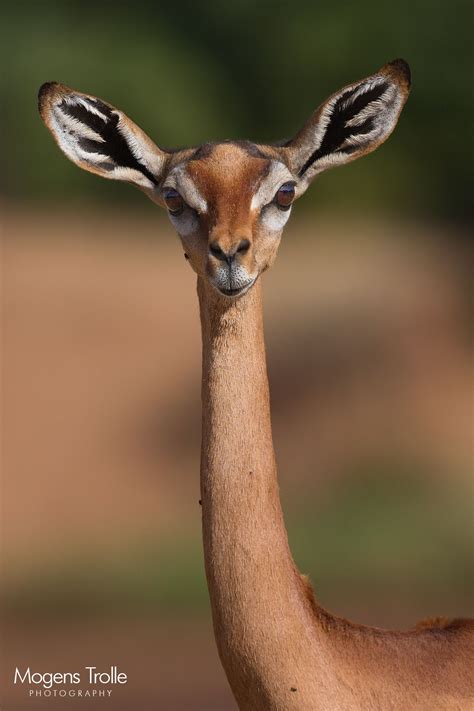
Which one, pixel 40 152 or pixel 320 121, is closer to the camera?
pixel 320 121

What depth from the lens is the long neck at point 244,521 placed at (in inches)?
144

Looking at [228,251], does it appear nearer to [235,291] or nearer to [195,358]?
[235,291]

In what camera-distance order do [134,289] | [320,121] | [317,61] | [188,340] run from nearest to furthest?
[320,121] < [188,340] < [134,289] < [317,61]

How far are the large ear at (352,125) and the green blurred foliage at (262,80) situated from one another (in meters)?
13.3

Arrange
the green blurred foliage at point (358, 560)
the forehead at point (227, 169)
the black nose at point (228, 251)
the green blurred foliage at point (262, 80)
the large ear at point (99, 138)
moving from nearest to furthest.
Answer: the black nose at point (228, 251) < the forehead at point (227, 169) < the large ear at point (99, 138) < the green blurred foliage at point (358, 560) < the green blurred foliage at point (262, 80)

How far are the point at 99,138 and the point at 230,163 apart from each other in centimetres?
48

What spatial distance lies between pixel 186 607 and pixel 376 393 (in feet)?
14.6

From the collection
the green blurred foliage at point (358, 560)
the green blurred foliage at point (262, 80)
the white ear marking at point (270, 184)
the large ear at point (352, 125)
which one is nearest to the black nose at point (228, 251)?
the white ear marking at point (270, 184)

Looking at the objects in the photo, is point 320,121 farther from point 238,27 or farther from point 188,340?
point 238,27

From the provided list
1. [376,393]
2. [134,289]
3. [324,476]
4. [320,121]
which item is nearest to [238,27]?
[134,289]

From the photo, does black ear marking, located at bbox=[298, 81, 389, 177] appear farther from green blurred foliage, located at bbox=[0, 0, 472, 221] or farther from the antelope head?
green blurred foliage, located at bbox=[0, 0, 472, 221]

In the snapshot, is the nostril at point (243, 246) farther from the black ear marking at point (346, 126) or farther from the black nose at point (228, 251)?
the black ear marking at point (346, 126)

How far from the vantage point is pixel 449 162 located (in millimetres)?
18328

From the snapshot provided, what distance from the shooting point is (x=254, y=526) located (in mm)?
3723
